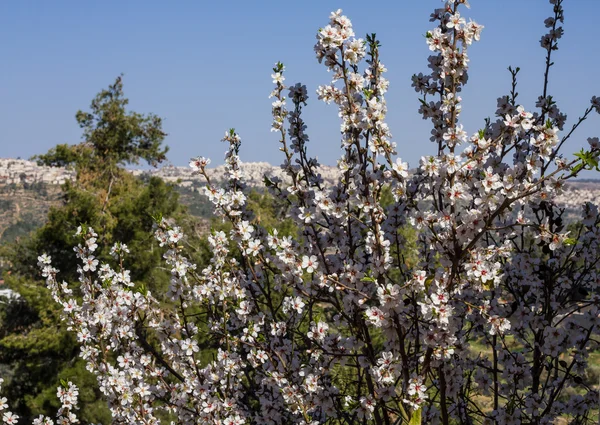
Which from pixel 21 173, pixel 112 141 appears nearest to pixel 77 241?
pixel 112 141

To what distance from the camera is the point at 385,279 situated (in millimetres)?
2504

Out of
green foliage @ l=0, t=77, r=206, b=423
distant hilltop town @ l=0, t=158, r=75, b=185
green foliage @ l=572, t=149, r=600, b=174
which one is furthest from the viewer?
distant hilltop town @ l=0, t=158, r=75, b=185

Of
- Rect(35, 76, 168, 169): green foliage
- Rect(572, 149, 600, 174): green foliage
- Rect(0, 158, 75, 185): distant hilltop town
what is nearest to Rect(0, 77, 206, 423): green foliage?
Rect(35, 76, 168, 169): green foliage

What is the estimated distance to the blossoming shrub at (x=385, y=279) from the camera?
2371 millimetres

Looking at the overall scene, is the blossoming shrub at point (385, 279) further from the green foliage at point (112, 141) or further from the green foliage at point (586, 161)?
the green foliage at point (112, 141)

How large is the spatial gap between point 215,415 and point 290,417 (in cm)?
46

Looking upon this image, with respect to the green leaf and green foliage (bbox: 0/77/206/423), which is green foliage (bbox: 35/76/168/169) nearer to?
green foliage (bbox: 0/77/206/423)

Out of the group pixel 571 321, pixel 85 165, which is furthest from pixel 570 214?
pixel 571 321

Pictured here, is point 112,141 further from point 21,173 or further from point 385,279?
point 21,173

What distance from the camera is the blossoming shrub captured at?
2371mm

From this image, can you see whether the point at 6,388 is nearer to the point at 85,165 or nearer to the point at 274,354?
the point at 85,165

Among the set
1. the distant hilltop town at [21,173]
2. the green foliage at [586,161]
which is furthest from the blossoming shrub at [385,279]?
the distant hilltop town at [21,173]

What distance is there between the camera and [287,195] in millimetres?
3072

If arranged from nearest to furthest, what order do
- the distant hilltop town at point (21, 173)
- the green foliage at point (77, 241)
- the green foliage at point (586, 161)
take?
the green foliage at point (586, 161) → the green foliage at point (77, 241) → the distant hilltop town at point (21, 173)
